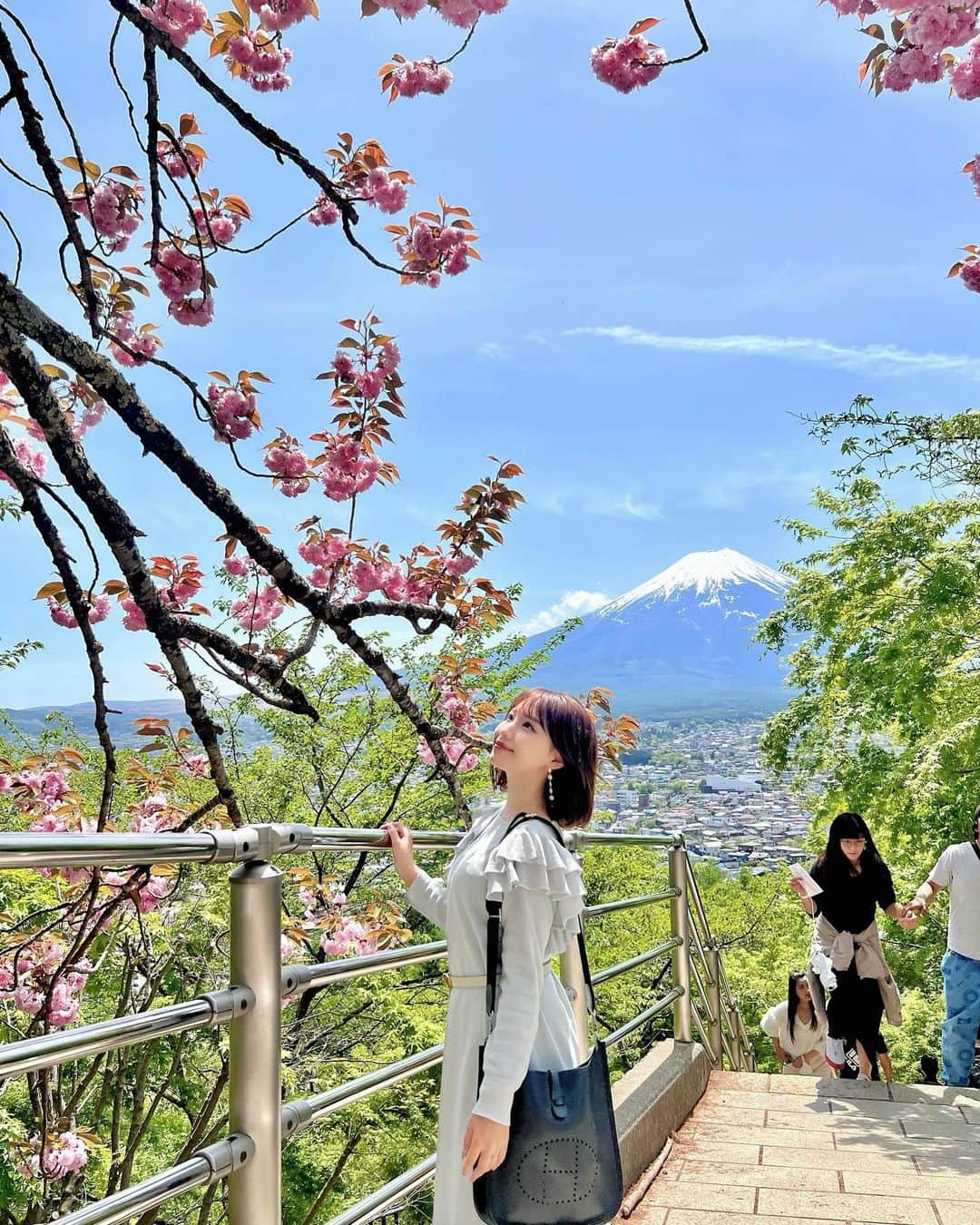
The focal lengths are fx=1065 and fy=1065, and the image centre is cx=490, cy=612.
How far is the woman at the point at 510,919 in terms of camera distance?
1587 mm

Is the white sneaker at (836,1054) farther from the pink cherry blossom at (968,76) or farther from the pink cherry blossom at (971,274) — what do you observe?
the pink cherry blossom at (968,76)

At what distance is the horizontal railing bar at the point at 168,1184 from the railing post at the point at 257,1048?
3 cm

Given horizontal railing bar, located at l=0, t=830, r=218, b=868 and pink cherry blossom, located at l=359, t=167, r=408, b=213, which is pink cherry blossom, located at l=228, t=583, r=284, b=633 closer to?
pink cherry blossom, located at l=359, t=167, r=408, b=213

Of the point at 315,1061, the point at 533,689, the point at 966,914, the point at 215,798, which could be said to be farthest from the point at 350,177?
the point at 315,1061

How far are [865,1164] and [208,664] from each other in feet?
8.93

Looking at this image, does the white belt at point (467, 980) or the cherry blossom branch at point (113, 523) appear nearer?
the white belt at point (467, 980)

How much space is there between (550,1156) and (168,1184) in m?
0.64

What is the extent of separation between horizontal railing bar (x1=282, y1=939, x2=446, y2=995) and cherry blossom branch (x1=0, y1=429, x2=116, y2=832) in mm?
1262

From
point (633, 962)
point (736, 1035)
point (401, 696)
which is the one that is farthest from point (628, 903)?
point (736, 1035)

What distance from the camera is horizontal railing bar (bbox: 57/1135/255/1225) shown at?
112cm

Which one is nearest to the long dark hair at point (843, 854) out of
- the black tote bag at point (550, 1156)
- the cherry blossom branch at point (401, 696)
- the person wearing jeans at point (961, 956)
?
the person wearing jeans at point (961, 956)

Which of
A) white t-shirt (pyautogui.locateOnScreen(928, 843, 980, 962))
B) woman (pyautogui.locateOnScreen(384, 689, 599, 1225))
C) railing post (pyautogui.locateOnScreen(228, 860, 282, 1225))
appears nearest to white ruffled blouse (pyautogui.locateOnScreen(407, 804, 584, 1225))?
woman (pyautogui.locateOnScreen(384, 689, 599, 1225))

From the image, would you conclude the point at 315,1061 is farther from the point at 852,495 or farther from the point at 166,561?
the point at 852,495

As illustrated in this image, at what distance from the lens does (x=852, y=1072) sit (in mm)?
5137
